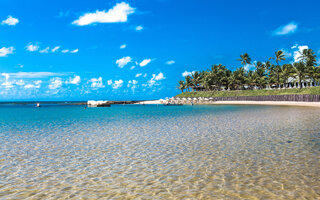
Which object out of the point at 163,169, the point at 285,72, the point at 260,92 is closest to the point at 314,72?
the point at 285,72

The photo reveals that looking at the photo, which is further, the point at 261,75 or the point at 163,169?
the point at 261,75

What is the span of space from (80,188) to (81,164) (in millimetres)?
2915

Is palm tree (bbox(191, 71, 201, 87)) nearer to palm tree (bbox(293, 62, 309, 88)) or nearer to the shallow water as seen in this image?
A: palm tree (bbox(293, 62, 309, 88))

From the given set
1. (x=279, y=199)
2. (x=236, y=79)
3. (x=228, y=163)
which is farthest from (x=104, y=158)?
(x=236, y=79)

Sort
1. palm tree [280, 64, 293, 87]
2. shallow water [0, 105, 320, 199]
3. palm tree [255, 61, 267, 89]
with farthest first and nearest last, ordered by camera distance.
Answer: palm tree [255, 61, 267, 89]
palm tree [280, 64, 293, 87]
shallow water [0, 105, 320, 199]

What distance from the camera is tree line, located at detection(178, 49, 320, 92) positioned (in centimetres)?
9131

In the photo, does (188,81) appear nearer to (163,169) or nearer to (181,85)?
(181,85)

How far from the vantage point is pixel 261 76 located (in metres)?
114

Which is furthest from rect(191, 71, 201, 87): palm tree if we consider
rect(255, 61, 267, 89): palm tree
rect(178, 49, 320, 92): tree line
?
rect(255, 61, 267, 89): palm tree

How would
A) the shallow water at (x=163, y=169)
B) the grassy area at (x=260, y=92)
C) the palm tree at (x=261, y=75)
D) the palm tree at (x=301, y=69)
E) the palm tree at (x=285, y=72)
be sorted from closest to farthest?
the shallow water at (x=163, y=169) < the grassy area at (x=260, y=92) < the palm tree at (x=301, y=69) < the palm tree at (x=285, y=72) < the palm tree at (x=261, y=75)

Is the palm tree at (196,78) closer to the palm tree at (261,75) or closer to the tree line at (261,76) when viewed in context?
the tree line at (261,76)

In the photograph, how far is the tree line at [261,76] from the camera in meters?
91.3

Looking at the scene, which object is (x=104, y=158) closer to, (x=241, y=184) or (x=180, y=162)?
(x=180, y=162)

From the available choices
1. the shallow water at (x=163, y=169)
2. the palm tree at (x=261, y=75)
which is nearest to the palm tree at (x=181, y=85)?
the palm tree at (x=261, y=75)
